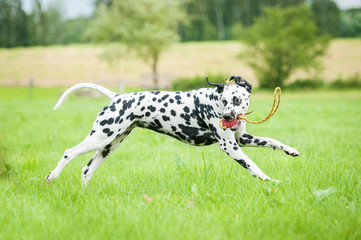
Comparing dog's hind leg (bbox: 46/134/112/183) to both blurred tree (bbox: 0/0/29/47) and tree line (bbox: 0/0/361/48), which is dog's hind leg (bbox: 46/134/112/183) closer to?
tree line (bbox: 0/0/361/48)

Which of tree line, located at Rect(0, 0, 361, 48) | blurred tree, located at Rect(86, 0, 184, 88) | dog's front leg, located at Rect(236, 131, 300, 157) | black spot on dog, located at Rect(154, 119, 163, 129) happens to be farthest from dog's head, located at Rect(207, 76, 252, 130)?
tree line, located at Rect(0, 0, 361, 48)

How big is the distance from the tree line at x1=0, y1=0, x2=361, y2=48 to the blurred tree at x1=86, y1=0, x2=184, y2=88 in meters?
29.0

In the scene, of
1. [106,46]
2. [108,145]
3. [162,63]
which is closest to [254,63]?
[106,46]

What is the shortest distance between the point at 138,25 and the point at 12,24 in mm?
41820

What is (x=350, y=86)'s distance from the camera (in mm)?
30328

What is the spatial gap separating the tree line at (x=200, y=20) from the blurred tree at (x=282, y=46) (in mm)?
31300

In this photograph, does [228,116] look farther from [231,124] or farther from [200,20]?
[200,20]

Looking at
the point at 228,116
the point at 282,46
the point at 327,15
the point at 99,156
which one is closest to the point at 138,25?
the point at 282,46

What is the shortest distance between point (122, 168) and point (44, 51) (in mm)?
53498

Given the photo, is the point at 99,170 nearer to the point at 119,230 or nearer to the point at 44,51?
the point at 119,230

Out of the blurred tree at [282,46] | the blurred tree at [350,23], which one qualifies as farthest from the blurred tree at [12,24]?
the blurred tree at [350,23]

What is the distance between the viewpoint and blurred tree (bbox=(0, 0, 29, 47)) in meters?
63.0

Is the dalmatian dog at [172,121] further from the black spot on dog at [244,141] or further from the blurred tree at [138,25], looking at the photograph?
the blurred tree at [138,25]

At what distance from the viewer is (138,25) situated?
33.8 m
